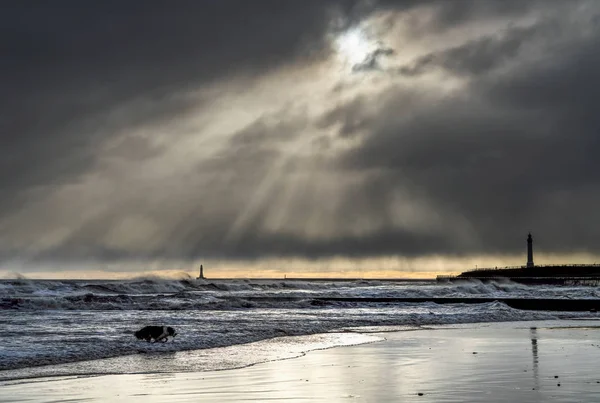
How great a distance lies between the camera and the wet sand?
506 inches

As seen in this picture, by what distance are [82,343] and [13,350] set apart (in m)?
2.40

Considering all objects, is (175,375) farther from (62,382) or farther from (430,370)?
(430,370)

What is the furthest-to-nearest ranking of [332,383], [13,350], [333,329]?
[333,329] < [13,350] < [332,383]

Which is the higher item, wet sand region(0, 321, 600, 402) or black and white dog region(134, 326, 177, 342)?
black and white dog region(134, 326, 177, 342)

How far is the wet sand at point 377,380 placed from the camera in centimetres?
1285

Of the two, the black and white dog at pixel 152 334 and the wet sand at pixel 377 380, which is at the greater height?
the black and white dog at pixel 152 334

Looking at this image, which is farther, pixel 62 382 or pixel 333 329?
pixel 333 329

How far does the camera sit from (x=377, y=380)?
584 inches

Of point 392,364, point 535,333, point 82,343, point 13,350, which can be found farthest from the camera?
point 535,333

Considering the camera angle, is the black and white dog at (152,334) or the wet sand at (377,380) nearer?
the wet sand at (377,380)

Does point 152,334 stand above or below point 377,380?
above

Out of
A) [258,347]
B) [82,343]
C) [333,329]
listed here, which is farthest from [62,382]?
[333,329]

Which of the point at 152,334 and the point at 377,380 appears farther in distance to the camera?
the point at 152,334

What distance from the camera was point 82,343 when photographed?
22.0 metres
